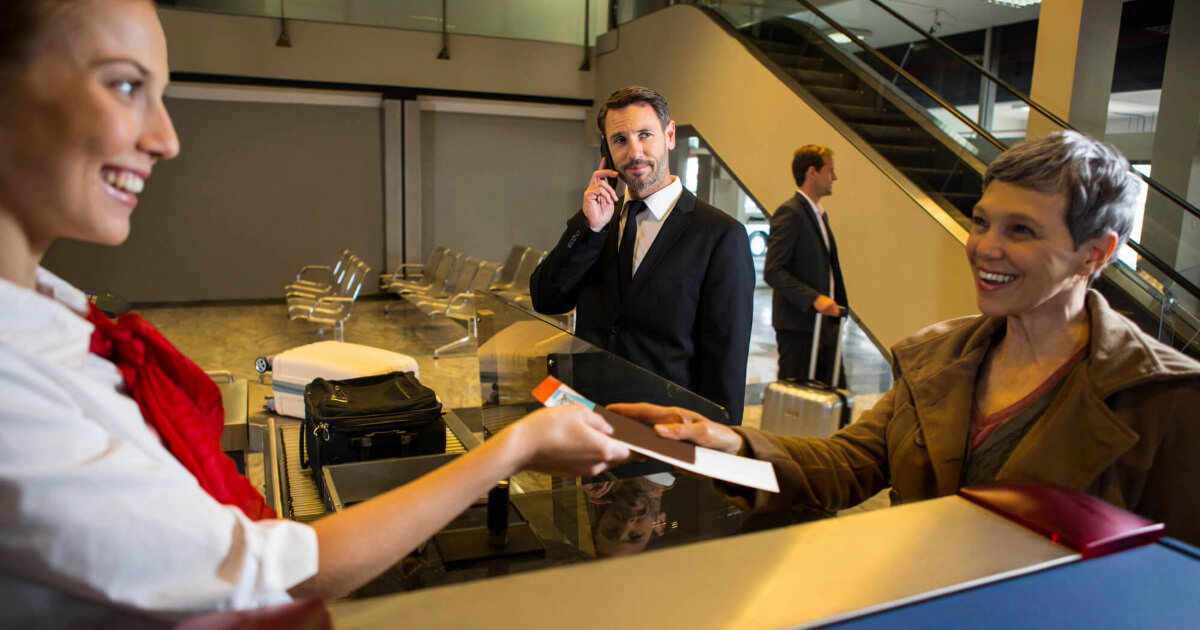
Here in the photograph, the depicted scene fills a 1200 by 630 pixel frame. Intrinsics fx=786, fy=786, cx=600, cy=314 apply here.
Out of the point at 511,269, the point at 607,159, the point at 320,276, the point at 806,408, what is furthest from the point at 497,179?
the point at 607,159

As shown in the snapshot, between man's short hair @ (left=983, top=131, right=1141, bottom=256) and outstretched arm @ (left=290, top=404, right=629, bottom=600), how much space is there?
91cm

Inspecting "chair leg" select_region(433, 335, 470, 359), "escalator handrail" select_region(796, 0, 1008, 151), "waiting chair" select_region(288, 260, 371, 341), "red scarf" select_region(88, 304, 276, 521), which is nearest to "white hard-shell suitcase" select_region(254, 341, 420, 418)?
"red scarf" select_region(88, 304, 276, 521)

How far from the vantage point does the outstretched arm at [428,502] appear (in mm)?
756

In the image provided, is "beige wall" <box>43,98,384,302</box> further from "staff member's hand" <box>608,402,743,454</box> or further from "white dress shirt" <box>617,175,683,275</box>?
"staff member's hand" <box>608,402,743,454</box>

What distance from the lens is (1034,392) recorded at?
1.42 metres

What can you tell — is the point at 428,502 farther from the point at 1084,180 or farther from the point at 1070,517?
the point at 1084,180

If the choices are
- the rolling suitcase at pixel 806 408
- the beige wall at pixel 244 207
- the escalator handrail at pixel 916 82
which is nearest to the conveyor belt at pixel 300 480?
the rolling suitcase at pixel 806 408

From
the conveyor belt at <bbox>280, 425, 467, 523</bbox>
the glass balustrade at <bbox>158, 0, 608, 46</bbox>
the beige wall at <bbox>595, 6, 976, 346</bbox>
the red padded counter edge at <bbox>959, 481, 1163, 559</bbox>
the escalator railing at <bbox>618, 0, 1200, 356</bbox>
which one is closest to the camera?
the red padded counter edge at <bbox>959, 481, 1163, 559</bbox>

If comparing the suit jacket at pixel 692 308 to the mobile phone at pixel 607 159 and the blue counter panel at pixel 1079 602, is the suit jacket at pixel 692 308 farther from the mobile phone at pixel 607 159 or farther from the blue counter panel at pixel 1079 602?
the blue counter panel at pixel 1079 602

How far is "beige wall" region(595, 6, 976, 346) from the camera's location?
518cm

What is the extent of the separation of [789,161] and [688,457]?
6.03 m

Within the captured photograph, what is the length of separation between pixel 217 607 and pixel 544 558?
60cm

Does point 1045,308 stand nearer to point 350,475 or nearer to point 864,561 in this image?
point 864,561

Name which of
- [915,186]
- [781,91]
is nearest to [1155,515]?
[915,186]
